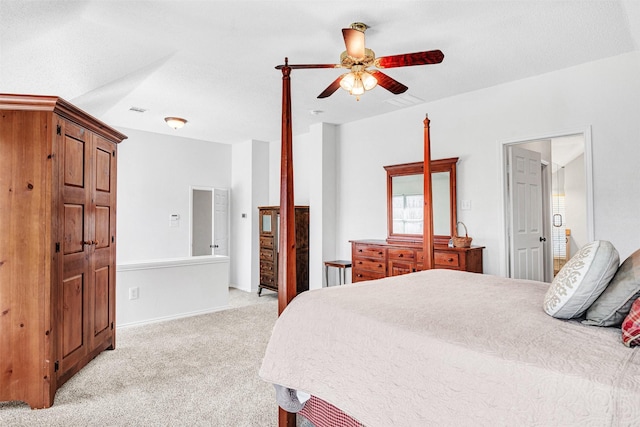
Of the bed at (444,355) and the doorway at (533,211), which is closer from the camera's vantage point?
the bed at (444,355)

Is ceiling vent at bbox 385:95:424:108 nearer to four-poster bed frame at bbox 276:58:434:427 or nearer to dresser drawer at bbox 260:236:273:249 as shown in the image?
four-poster bed frame at bbox 276:58:434:427

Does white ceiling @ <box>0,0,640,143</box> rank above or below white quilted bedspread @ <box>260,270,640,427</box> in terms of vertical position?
above

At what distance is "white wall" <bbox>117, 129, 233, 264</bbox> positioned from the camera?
573 centimetres

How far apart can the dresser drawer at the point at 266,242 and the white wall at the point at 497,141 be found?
2.33 ft

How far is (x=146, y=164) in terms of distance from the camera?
595 centimetres

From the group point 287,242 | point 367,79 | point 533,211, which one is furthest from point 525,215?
point 287,242

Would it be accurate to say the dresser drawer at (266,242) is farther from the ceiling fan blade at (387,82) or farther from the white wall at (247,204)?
the ceiling fan blade at (387,82)

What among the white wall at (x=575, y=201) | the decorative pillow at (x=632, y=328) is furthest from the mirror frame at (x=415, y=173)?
the white wall at (x=575, y=201)

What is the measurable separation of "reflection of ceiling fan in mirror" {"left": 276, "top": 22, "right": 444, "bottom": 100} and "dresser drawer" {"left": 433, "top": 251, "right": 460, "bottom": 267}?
5.93 ft

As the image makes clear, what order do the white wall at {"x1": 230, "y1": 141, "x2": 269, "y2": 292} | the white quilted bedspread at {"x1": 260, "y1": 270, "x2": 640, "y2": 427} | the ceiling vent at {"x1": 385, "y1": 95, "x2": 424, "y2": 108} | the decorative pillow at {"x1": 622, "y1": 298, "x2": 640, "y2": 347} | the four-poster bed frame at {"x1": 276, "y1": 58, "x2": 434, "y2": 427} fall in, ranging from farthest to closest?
the white wall at {"x1": 230, "y1": 141, "x2": 269, "y2": 292} → the ceiling vent at {"x1": 385, "y1": 95, "x2": 424, "y2": 108} → the four-poster bed frame at {"x1": 276, "y1": 58, "x2": 434, "y2": 427} → the decorative pillow at {"x1": 622, "y1": 298, "x2": 640, "y2": 347} → the white quilted bedspread at {"x1": 260, "y1": 270, "x2": 640, "y2": 427}

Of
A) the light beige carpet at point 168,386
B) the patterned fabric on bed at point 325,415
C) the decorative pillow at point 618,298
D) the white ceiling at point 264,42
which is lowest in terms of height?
the light beige carpet at point 168,386

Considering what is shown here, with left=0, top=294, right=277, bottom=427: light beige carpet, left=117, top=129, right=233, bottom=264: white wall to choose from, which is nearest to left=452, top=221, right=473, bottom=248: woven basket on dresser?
left=0, top=294, right=277, bottom=427: light beige carpet

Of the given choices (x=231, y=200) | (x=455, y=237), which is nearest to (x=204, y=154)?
(x=231, y=200)

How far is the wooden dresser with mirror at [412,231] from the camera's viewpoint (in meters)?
3.96
